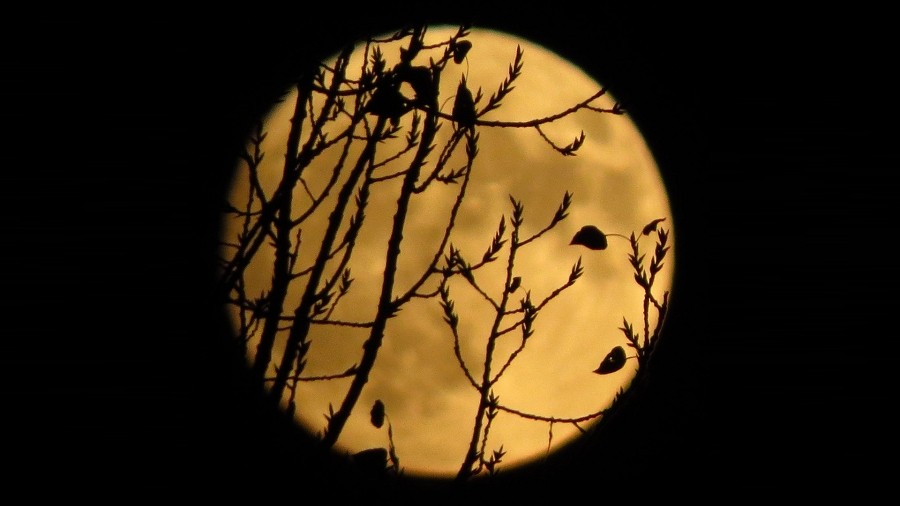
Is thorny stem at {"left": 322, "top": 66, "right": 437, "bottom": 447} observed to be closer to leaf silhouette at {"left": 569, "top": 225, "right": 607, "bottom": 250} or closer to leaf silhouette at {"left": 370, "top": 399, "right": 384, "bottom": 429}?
leaf silhouette at {"left": 370, "top": 399, "right": 384, "bottom": 429}

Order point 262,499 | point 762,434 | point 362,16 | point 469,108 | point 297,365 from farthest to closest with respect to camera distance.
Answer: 1. point 762,434
2. point 362,16
3. point 469,108
4. point 297,365
5. point 262,499

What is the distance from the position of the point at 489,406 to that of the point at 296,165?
88cm

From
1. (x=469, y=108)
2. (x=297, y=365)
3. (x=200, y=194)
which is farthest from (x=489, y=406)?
(x=200, y=194)

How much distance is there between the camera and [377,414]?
220cm

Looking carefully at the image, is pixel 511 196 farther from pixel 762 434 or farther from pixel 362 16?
pixel 762 434

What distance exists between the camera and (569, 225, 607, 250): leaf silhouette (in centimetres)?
231

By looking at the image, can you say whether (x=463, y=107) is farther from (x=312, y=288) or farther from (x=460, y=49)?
(x=312, y=288)

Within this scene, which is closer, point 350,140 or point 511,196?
point 350,140

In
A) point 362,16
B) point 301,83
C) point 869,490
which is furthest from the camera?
point 869,490

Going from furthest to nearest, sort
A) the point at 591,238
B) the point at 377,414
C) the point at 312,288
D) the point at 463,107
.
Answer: the point at 591,238
the point at 377,414
the point at 463,107
the point at 312,288

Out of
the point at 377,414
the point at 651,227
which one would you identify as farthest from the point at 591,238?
the point at 377,414

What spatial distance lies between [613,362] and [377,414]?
0.74 meters

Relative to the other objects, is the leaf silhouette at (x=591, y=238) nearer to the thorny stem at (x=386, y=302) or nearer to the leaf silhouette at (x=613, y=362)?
the leaf silhouette at (x=613, y=362)

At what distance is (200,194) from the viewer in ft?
6.52
